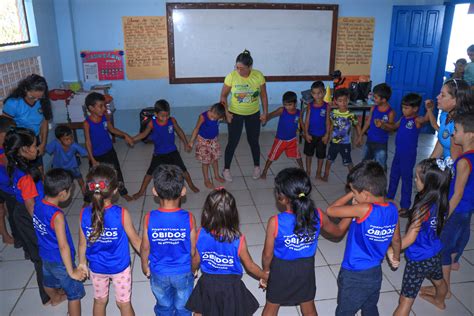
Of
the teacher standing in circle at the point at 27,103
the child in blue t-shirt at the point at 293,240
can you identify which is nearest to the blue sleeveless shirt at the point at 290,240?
the child in blue t-shirt at the point at 293,240

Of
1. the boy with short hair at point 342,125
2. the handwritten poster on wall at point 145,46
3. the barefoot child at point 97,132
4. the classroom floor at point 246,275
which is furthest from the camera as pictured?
the handwritten poster on wall at point 145,46

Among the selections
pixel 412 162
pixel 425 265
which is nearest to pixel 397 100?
pixel 412 162

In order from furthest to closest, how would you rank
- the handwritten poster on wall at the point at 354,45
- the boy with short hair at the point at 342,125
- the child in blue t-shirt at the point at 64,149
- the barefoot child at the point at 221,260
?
the handwritten poster on wall at the point at 354,45
the boy with short hair at the point at 342,125
the child in blue t-shirt at the point at 64,149
the barefoot child at the point at 221,260

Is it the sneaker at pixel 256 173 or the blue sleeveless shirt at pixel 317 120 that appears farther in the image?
the sneaker at pixel 256 173

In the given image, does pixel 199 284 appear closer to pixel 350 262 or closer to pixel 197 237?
pixel 197 237

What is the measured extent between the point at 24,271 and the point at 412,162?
3678 mm

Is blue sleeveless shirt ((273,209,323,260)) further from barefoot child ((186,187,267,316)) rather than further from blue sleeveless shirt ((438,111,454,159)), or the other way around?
blue sleeveless shirt ((438,111,454,159))

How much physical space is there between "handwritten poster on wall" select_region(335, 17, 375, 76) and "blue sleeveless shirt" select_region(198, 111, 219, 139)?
3.65 m

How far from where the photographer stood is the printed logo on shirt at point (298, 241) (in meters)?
2.02

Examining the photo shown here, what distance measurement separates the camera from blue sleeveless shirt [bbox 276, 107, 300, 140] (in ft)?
15.5

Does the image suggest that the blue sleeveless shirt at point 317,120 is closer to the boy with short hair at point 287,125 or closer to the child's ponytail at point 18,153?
the boy with short hair at point 287,125

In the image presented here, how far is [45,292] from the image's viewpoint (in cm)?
273

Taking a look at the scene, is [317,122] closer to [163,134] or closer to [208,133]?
[208,133]

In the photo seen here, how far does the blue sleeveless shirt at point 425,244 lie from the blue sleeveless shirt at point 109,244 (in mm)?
1723
